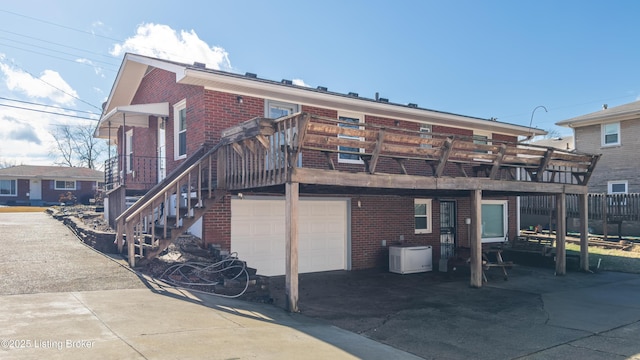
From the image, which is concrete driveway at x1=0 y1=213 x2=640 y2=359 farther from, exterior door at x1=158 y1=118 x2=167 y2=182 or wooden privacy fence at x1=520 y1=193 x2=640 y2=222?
wooden privacy fence at x1=520 y1=193 x2=640 y2=222

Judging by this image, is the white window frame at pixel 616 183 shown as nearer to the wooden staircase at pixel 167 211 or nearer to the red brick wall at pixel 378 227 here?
the red brick wall at pixel 378 227

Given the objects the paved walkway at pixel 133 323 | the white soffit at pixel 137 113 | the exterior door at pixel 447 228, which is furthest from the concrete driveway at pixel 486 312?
the white soffit at pixel 137 113

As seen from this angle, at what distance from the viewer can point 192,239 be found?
10.5 metres

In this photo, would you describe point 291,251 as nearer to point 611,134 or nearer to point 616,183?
point 616,183

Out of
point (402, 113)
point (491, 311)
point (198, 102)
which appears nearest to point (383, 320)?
point (491, 311)

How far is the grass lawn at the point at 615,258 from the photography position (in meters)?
13.9

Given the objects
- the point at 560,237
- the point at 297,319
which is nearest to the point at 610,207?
the point at 560,237

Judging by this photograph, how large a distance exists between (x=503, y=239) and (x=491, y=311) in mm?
9622

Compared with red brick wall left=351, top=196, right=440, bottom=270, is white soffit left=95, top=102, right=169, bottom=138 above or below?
above

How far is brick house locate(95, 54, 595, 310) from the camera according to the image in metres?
8.60

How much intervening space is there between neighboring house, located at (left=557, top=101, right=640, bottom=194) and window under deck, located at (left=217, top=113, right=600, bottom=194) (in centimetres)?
1154

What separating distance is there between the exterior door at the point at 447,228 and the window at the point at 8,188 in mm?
38987

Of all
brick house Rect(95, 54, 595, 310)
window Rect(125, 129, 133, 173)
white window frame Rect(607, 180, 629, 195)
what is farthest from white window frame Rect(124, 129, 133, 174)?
white window frame Rect(607, 180, 629, 195)

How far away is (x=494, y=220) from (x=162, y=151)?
39.5 ft
